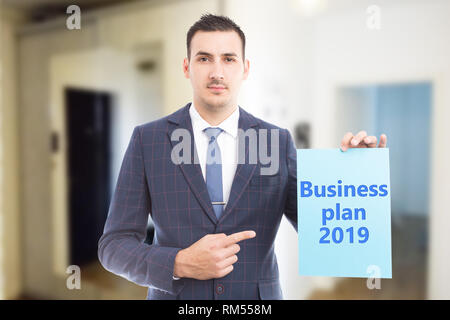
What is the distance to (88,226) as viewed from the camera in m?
1.27

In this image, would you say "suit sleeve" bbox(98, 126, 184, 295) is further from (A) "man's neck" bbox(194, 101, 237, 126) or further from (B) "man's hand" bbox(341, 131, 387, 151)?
(B) "man's hand" bbox(341, 131, 387, 151)

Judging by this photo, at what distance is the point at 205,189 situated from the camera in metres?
0.72

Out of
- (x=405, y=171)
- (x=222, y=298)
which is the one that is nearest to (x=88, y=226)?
(x=222, y=298)

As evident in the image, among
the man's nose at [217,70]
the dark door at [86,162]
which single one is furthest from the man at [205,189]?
the dark door at [86,162]

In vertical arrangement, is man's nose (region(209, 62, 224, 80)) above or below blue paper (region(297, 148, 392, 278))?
above

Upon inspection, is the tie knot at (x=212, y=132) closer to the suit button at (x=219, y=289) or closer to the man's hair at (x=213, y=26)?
the man's hair at (x=213, y=26)

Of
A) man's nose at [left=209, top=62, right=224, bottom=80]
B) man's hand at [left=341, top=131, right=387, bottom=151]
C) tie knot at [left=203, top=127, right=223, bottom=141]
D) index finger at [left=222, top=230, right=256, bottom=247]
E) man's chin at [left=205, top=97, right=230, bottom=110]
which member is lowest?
index finger at [left=222, top=230, right=256, bottom=247]

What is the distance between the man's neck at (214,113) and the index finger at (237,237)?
0.24 meters

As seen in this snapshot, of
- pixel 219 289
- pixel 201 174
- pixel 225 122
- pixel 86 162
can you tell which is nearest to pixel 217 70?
pixel 225 122

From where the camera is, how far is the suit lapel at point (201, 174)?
0.72 m

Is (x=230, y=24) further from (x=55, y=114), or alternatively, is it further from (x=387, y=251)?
(x=55, y=114)

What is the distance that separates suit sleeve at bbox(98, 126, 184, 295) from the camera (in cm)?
71

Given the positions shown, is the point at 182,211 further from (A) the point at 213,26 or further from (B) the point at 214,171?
(A) the point at 213,26

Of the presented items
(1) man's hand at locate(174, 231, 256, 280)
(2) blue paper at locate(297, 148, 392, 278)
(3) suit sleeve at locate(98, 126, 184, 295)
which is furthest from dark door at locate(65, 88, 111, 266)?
(2) blue paper at locate(297, 148, 392, 278)
